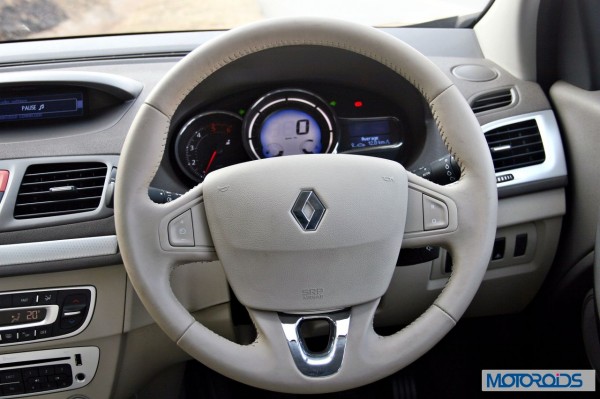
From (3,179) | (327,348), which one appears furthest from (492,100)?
(3,179)

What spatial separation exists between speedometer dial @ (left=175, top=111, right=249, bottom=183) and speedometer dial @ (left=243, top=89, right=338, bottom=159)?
0.04m

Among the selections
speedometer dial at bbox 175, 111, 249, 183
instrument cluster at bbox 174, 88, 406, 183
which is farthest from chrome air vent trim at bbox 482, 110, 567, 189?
speedometer dial at bbox 175, 111, 249, 183

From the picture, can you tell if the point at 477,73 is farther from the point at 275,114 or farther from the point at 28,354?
the point at 28,354

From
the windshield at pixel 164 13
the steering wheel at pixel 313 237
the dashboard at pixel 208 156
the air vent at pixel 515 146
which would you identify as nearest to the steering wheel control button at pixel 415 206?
the steering wheel at pixel 313 237

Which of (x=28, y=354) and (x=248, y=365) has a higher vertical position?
(x=248, y=365)

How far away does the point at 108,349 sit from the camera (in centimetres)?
158

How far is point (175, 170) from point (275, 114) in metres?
0.25

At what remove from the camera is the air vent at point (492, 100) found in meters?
1.76

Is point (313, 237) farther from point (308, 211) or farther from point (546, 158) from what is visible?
point (546, 158)

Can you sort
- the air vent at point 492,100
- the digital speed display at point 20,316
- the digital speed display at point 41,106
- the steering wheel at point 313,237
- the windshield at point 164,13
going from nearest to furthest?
the steering wheel at point 313,237, the digital speed display at point 20,316, the digital speed display at point 41,106, the air vent at point 492,100, the windshield at point 164,13

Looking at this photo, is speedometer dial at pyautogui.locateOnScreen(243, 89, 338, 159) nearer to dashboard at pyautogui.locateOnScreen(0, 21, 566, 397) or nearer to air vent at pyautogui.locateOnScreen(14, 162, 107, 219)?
dashboard at pyautogui.locateOnScreen(0, 21, 566, 397)

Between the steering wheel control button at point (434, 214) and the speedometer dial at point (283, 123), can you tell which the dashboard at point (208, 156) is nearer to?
the speedometer dial at point (283, 123)

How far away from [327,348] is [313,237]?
0.20m

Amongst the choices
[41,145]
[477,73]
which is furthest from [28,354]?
[477,73]
